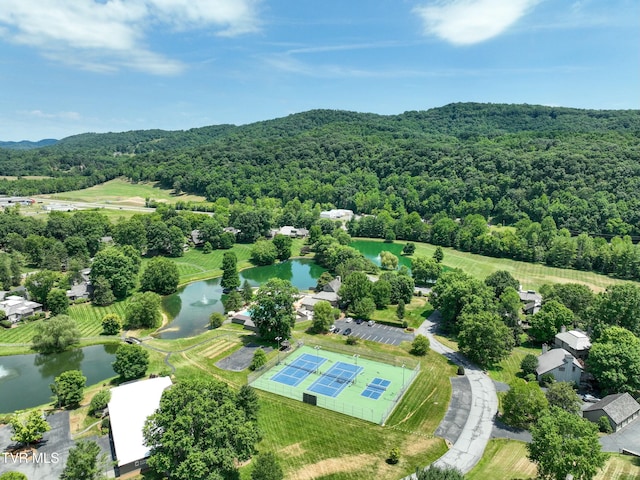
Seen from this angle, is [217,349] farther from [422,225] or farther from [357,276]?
[422,225]

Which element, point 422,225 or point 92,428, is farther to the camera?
point 422,225

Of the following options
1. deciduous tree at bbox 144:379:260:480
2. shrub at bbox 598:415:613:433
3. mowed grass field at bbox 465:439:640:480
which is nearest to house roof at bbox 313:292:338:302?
mowed grass field at bbox 465:439:640:480

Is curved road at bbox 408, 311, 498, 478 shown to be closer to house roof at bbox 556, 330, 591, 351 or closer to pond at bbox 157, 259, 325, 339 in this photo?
house roof at bbox 556, 330, 591, 351

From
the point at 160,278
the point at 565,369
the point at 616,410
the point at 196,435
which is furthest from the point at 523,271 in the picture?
the point at 196,435

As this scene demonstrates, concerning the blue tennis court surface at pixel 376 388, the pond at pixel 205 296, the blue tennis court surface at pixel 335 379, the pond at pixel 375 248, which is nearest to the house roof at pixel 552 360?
the blue tennis court surface at pixel 376 388

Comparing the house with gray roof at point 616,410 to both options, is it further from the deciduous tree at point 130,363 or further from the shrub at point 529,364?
the deciduous tree at point 130,363

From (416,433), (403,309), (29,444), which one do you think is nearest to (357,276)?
(403,309)
